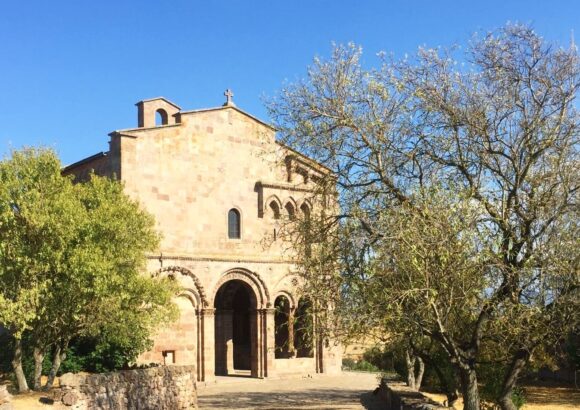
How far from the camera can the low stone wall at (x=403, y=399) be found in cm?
1396

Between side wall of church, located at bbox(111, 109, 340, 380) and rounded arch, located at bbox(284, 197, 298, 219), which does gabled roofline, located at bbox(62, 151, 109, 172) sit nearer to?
side wall of church, located at bbox(111, 109, 340, 380)

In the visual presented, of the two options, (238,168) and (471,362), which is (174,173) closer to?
(238,168)

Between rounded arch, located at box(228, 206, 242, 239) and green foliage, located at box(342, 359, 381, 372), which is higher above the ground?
rounded arch, located at box(228, 206, 242, 239)

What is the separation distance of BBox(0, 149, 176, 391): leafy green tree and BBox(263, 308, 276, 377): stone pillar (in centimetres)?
1093

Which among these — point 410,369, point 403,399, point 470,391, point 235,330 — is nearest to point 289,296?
point 235,330

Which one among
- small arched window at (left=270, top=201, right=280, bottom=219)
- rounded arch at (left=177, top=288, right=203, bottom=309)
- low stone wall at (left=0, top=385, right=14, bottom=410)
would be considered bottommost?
low stone wall at (left=0, top=385, right=14, bottom=410)

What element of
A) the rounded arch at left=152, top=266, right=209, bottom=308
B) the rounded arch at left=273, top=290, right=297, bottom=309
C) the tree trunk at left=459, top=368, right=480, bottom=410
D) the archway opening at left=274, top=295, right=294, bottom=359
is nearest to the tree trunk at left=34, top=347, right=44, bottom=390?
the rounded arch at left=152, top=266, right=209, bottom=308

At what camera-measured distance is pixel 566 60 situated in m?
11.7

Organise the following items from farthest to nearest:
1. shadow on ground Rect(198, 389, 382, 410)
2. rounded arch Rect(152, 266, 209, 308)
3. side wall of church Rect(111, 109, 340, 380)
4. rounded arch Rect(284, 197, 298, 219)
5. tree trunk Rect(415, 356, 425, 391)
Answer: rounded arch Rect(284, 197, 298, 219) < rounded arch Rect(152, 266, 209, 308) < side wall of church Rect(111, 109, 340, 380) < tree trunk Rect(415, 356, 425, 391) < shadow on ground Rect(198, 389, 382, 410)

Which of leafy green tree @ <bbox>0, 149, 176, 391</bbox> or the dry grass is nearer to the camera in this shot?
leafy green tree @ <bbox>0, 149, 176, 391</bbox>

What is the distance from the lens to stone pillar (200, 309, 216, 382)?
2706cm

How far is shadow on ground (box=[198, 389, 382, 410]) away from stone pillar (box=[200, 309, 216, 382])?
3.38 meters

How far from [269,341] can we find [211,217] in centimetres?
629

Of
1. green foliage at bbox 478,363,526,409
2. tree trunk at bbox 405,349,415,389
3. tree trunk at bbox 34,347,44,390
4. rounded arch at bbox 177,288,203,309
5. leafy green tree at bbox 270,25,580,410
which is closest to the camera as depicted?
leafy green tree at bbox 270,25,580,410
